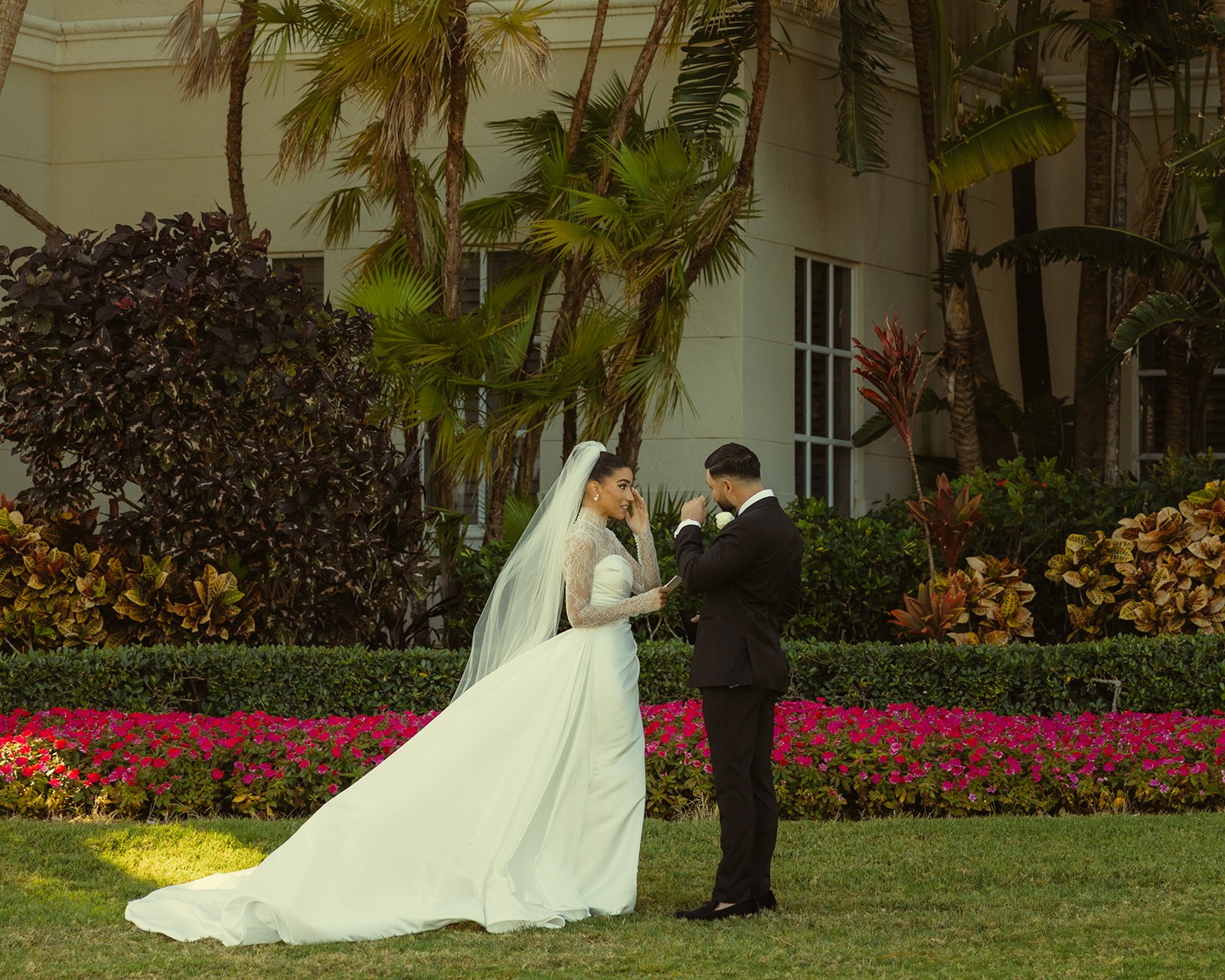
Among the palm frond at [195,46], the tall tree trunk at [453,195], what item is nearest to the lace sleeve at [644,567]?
the tall tree trunk at [453,195]

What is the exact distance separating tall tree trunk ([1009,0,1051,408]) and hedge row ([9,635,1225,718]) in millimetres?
5559

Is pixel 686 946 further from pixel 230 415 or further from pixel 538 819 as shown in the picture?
pixel 230 415

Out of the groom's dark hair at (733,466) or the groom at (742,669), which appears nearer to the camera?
the groom at (742,669)

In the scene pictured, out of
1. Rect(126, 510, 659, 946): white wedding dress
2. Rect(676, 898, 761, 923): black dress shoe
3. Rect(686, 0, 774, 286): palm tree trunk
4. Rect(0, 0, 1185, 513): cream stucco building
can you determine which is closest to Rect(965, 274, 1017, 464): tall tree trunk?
Rect(0, 0, 1185, 513): cream stucco building

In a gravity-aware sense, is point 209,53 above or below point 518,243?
above

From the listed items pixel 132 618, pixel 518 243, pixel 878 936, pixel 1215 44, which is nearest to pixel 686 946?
pixel 878 936

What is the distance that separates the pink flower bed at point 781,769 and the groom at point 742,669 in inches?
74.5

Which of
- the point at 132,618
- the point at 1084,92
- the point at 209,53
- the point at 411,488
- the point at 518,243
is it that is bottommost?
the point at 132,618

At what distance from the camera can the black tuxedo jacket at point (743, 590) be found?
5.27 m

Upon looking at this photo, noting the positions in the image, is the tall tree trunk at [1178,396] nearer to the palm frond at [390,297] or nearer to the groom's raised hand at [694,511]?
the palm frond at [390,297]

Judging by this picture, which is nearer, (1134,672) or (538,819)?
(538,819)

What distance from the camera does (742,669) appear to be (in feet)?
17.3

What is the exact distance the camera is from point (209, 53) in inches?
402

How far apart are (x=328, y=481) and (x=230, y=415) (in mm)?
704
